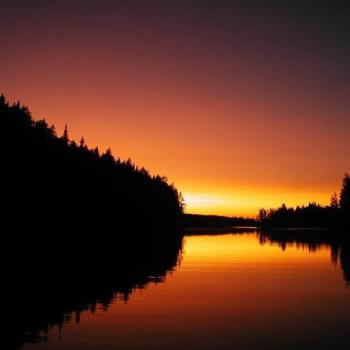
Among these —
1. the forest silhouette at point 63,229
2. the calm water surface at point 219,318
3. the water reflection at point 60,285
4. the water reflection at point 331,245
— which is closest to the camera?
the calm water surface at point 219,318

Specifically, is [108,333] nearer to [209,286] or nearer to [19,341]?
[19,341]

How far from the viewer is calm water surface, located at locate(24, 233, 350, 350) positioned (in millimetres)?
19297

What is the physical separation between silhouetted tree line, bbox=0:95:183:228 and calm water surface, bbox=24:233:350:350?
153 feet

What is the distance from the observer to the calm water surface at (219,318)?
63.3 feet

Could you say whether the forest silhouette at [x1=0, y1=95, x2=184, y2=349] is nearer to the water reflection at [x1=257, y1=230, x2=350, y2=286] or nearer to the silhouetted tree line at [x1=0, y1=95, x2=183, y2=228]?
the silhouetted tree line at [x1=0, y1=95, x2=183, y2=228]

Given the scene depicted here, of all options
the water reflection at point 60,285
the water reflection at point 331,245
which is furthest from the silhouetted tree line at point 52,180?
the water reflection at point 331,245

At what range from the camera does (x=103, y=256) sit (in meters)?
57.8

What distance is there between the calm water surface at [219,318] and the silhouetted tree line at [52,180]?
46.6 metres

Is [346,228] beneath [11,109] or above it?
beneath

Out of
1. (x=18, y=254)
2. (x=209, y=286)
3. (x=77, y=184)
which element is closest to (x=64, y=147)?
(x=77, y=184)

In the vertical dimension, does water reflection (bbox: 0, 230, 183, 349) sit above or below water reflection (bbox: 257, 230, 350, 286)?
below

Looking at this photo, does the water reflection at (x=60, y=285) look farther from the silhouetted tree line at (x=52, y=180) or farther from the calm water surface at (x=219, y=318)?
the silhouetted tree line at (x=52, y=180)

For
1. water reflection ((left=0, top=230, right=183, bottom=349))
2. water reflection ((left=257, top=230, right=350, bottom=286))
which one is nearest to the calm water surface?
water reflection ((left=0, top=230, right=183, bottom=349))

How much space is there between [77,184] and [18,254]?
52518mm
